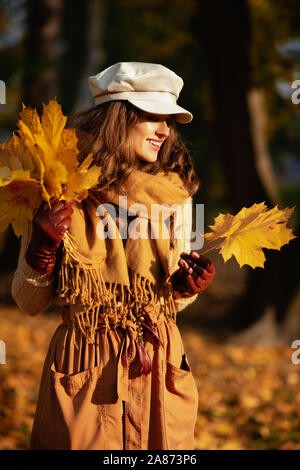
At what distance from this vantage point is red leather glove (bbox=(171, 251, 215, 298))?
2227 mm

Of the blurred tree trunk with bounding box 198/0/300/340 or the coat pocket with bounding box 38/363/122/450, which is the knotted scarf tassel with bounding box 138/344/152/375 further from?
the blurred tree trunk with bounding box 198/0/300/340

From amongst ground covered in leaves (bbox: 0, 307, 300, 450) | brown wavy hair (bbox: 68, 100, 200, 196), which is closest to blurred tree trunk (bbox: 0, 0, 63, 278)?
ground covered in leaves (bbox: 0, 307, 300, 450)

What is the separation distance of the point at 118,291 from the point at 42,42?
8.33 m

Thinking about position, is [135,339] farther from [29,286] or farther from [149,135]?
[149,135]

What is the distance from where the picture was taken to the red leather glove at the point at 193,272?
7.30 ft

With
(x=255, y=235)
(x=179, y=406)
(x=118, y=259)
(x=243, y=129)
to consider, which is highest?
(x=243, y=129)

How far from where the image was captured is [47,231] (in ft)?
6.52

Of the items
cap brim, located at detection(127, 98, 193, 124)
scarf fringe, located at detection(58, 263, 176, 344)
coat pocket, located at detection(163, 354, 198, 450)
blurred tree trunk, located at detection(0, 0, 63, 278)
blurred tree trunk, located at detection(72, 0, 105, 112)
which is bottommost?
coat pocket, located at detection(163, 354, 198, 450)

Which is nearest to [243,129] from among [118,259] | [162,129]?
[162,129]

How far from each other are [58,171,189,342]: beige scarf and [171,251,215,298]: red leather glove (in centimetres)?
6

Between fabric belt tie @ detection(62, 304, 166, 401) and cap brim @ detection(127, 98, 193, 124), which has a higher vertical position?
cap brim @ detection(127, 98, 193, 124)

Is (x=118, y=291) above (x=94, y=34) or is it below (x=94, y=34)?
below
